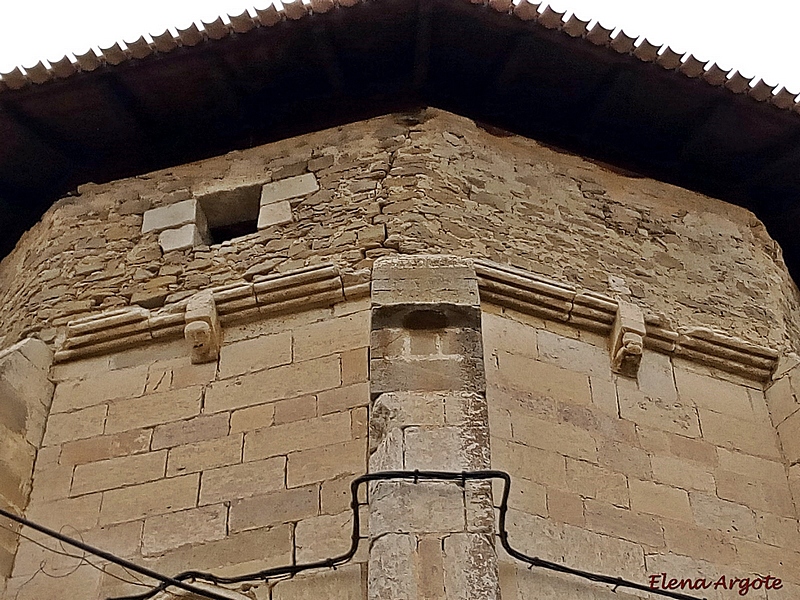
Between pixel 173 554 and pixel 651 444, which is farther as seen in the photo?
pixel 651 444

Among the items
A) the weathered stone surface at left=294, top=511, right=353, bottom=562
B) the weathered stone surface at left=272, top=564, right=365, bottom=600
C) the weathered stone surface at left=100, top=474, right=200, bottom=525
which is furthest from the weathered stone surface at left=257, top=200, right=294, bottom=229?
the weathered stone surface at left=272, top=564, right=365, bottom=600

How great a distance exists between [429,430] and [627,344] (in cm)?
142

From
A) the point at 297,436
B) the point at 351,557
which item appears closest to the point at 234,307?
the point at 297,436

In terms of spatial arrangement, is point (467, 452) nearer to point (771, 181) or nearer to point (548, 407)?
point (548, 407)

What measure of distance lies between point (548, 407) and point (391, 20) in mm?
2548

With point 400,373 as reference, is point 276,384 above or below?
above

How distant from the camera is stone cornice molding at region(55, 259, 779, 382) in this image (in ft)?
17.8

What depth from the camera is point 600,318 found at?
18.2 feet

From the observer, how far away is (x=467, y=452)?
4.39 metres

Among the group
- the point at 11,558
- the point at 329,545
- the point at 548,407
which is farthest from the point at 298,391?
the point at 11,558

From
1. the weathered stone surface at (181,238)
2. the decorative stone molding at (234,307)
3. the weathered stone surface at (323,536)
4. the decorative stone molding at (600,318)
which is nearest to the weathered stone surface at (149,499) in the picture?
the weathered stone surface at (323,536)

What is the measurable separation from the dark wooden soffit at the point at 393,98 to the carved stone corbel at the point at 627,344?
1.62 m

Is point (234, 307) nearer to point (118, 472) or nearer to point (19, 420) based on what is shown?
point (118, 472)

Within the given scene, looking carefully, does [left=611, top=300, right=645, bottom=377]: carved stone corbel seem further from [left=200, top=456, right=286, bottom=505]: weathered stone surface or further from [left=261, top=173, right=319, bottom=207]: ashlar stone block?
[left=261, top=173, right=319, bottom=207]: ashlar stone block
